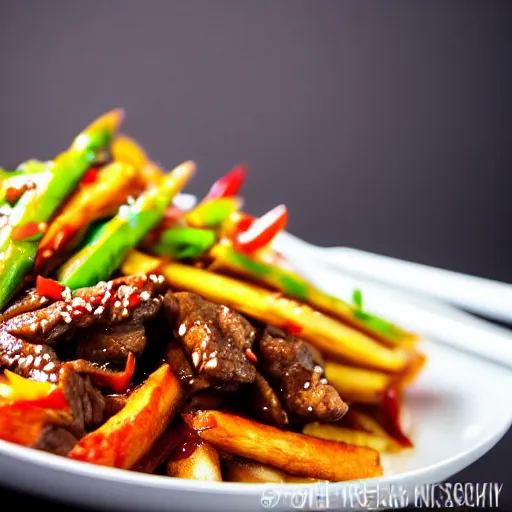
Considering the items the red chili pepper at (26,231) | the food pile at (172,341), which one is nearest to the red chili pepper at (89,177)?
the food pile at (172,341)

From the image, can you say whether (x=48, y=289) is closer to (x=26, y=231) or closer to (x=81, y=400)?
(x=26, y=231)

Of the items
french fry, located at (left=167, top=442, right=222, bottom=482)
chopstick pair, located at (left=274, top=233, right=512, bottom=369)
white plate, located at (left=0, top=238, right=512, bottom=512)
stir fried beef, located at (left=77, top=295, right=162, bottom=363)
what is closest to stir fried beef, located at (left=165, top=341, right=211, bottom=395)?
stir fried beef, located at (left=77, top=295, right=162, bottom=363)

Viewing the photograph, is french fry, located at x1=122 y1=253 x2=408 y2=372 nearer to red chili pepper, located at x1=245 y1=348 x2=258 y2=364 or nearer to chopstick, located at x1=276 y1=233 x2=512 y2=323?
red chili pepper, located at x1=245 y1=348 x2=258 y2=364

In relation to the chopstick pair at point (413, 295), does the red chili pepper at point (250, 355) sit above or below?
above

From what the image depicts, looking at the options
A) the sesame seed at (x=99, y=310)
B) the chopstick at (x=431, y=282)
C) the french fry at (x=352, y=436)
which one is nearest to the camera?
the sesame seed at (x=99, y=310)

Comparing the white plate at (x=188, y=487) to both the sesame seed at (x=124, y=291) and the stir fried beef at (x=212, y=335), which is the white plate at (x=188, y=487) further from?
the sesame seed at (x=124, y=291)

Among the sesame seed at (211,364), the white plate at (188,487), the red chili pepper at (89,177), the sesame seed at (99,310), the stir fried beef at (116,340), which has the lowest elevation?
the white plate at (188,487)

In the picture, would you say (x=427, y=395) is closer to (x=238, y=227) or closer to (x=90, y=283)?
(x=238, y=227)

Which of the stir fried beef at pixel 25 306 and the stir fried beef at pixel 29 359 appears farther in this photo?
the stir fried beef at pixel 25 306

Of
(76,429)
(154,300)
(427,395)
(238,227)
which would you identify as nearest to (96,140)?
(238,227)
